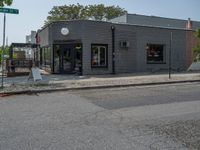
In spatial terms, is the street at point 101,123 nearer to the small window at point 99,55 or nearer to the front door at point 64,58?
the small window at point 99,55

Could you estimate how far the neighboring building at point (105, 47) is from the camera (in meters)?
24.1

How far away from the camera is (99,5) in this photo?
204 feet

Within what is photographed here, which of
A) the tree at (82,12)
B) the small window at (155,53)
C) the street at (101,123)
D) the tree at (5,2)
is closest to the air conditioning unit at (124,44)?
the small window at (155,53)

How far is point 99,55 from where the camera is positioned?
2483 centimetres

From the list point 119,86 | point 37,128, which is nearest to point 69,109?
point 37,128

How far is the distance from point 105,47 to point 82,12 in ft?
124

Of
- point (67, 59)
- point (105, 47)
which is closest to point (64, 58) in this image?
point (67, 59)

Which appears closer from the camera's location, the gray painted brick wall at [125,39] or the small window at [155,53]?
the gray painted brick wall at [125,39]

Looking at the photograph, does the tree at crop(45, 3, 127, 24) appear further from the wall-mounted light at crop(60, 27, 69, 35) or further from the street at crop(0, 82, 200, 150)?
the street at crop(0, 82, 200, 150)

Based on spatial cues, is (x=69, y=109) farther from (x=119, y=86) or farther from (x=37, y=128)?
(x=119, y=86)

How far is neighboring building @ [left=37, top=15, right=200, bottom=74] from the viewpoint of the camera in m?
24.1

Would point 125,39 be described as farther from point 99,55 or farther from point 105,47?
point 99,55

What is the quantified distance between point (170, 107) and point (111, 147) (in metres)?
4.69

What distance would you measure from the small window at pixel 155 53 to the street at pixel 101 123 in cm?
1489
